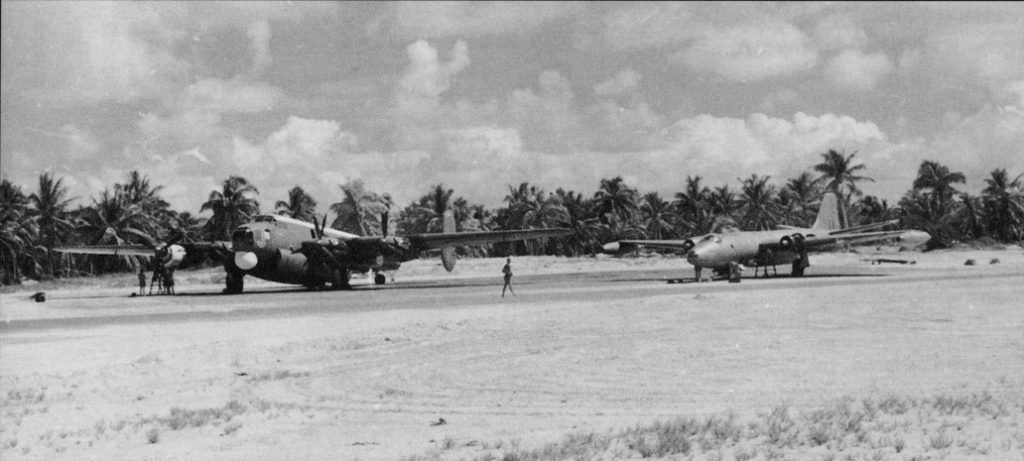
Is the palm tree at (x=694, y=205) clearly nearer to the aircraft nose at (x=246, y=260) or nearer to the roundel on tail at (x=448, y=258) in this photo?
the roundel on tail at (x=448, y=258)

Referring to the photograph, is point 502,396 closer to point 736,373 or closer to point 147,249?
point 736,373

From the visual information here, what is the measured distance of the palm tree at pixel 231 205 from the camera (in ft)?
208

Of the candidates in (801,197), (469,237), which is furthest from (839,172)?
(469,237)

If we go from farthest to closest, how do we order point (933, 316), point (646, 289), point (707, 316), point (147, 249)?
point (147, 249)
point (646, 289)
point (707, 316)
point (933, 316)

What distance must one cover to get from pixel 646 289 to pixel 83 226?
46.3 m

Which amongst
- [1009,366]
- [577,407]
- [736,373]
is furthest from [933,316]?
[577,407]

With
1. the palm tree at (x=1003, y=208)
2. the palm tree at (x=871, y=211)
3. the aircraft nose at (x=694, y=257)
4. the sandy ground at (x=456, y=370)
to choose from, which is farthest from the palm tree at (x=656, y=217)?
the sandy ground at (x=456, y=370)

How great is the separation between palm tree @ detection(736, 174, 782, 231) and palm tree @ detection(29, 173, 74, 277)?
171 feet

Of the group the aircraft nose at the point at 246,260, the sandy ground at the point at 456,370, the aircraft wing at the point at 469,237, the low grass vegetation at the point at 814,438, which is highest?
the aircraft wing at the point at 469,237

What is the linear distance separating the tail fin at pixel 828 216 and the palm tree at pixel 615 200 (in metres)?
34.4

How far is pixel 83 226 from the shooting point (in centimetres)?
5978

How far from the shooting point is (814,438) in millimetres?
8031

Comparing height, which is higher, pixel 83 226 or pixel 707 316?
pixel 83 226

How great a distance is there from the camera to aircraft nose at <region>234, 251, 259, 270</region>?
114ft
